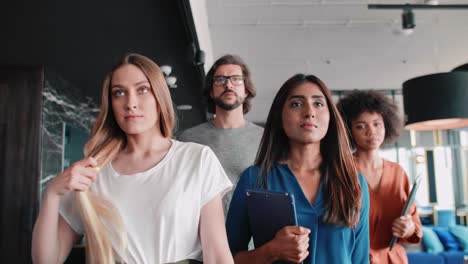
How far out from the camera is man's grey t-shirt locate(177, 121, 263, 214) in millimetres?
2088

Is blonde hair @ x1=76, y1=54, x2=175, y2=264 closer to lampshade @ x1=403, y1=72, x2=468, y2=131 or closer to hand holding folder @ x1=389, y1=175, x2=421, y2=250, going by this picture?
hand holding folder @ x1=389, y1=175, x2=421, y2=250

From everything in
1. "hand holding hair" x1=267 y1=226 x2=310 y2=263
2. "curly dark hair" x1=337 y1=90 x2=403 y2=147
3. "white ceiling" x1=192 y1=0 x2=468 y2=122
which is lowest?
"hand holding hair" x1=267 y1=226 x2=310 y2=263

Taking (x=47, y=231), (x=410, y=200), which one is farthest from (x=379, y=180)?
(x=47, y=231)

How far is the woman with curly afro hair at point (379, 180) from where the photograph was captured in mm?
1942

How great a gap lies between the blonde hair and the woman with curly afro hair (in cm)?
115

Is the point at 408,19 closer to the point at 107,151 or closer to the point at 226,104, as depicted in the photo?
the point at 226,104

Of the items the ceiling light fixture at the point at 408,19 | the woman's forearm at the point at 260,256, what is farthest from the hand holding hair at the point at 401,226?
the ceiling light fixture at the point at 408,19

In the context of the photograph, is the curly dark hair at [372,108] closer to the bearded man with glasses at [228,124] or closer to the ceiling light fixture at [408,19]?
the bearded man with glasses at [228,124]

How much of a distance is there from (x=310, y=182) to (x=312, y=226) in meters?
0.16

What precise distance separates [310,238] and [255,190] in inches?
9.0

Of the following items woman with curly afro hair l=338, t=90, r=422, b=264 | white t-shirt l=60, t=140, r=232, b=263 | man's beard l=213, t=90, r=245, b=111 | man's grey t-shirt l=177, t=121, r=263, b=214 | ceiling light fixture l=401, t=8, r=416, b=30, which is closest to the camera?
white t-shirt l=60, t=140, r=232, b=263

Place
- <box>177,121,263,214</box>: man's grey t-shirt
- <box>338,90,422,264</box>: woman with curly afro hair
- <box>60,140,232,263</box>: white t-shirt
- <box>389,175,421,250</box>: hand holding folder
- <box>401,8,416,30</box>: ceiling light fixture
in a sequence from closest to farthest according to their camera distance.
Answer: <box>60,140,232,263</box>: white t-shirt < <box>389,175,421,250</box>: hand holding folder < <box>338,90,422,264</box>: woman with curly afro hair < <box>177,121,263,214</box>: man's grey t-shirt < <box>401,8,416,30</box>: ceiling light fixture

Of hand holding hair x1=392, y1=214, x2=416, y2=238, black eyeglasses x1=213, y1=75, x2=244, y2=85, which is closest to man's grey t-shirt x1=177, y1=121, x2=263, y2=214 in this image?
black eyeglasses x1=213, y1=75, x2=244, y2=85

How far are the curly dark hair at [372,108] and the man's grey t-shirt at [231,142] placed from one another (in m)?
0.48
